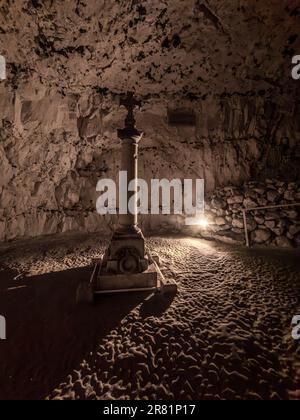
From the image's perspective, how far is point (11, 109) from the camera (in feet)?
24.4

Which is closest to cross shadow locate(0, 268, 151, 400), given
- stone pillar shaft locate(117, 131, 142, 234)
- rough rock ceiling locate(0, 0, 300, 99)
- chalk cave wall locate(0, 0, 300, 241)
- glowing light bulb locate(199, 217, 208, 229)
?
stone pillar shaft locate(117, 131, 142, 234)

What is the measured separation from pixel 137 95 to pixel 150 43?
2651 millimetres

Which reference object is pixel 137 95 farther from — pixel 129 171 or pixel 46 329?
pixel 46 329

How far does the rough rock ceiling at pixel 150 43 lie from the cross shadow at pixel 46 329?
7.43 meters

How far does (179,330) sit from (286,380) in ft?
5.28

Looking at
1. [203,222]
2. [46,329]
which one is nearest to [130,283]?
[46,329]

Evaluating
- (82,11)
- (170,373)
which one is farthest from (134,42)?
(170,373)

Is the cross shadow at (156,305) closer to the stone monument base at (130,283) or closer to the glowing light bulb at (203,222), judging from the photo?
the stone monument base at (130,283)

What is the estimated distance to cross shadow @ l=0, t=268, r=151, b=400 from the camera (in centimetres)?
271

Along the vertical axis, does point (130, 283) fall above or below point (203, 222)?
below

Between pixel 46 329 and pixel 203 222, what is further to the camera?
pixel 203 222

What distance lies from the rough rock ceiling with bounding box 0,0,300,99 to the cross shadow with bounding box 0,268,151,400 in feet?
24.4

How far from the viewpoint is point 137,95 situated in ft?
28.5

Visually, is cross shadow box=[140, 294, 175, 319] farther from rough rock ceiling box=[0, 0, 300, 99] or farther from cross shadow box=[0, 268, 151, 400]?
rough rock ceiling box=[0, 0, 300, 99]
